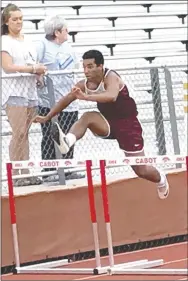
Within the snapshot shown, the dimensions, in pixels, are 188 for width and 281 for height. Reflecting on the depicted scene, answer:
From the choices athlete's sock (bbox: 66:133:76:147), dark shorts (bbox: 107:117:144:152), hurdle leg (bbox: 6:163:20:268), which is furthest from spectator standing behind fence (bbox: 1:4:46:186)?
athlete's sock (bbox: 66:133:76:147)

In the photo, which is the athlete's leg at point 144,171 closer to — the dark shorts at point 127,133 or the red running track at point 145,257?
the dark shorts at point 127,133

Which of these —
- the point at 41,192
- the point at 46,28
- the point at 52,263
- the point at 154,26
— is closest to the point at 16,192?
the point at 41,192

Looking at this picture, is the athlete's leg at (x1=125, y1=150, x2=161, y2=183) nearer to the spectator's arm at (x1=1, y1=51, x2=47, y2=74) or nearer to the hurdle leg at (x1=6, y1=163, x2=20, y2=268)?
the hurdle leg at (x1=6, y1=163, x2=20, y2=268)

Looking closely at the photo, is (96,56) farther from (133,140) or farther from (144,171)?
(144,171)

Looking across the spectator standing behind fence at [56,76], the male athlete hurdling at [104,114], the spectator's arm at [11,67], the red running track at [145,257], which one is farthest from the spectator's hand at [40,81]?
the red running track at [145,257]

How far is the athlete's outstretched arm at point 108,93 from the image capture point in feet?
23.3

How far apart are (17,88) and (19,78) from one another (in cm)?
10

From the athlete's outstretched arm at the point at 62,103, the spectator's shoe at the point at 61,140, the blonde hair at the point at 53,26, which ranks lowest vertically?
the spectator's shoe at the point at 61,140

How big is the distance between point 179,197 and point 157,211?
35 cm

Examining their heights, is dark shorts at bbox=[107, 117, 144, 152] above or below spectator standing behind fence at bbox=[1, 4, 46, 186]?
below

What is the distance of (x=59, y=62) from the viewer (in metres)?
9.02

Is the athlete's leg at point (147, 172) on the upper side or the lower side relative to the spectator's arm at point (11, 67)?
lower

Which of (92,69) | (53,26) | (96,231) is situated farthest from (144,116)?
(96,231)

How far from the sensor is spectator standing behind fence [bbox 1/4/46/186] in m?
8.34
